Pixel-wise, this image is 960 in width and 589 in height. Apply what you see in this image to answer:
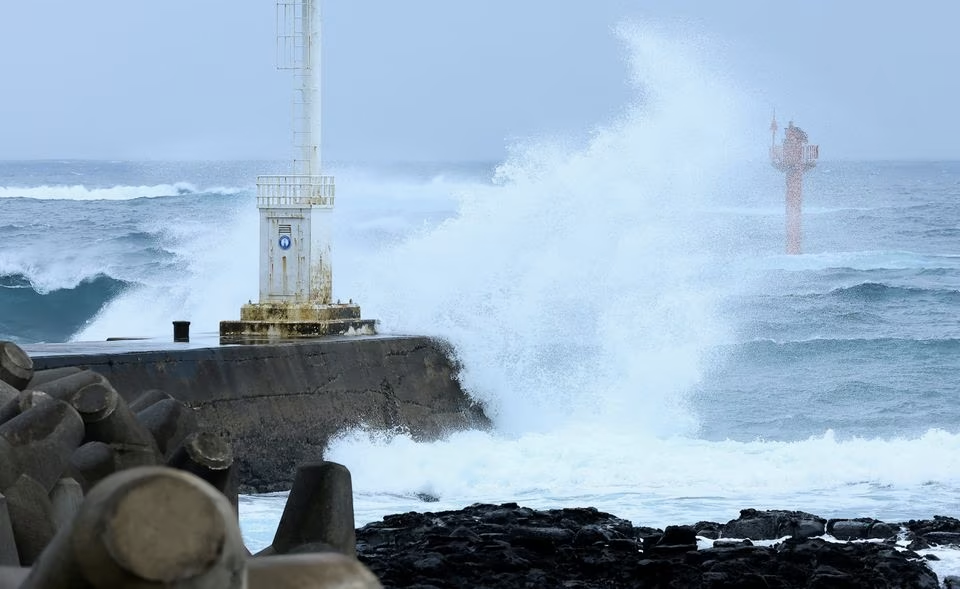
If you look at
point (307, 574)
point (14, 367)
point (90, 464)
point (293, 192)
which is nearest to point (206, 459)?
point (90, 464)

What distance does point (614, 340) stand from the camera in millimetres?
16875

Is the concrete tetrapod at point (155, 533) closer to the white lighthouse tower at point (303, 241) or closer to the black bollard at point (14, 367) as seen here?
the black bollard at point (14, 367)

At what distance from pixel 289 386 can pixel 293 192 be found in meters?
2.63

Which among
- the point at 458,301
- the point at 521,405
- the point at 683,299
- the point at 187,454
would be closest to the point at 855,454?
the point at 521,405

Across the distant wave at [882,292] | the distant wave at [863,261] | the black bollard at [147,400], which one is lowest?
the black bollard at [147,400]

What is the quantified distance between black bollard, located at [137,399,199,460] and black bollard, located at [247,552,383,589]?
12.7 feet

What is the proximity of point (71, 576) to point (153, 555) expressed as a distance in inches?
8.1

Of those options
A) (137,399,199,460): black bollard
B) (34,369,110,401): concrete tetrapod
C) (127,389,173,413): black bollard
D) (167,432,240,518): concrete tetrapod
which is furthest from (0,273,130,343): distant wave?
(167,432,240,518): concrete tetrapod

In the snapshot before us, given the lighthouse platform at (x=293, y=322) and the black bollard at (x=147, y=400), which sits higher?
the lighthouse platform at (x=293, y=322)

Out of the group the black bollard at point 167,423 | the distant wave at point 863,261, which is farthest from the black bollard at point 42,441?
the distant wave at point 863,261

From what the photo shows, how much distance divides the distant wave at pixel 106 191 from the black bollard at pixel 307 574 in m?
48.7

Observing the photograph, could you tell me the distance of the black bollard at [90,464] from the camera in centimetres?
556

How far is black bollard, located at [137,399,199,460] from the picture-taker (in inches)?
252

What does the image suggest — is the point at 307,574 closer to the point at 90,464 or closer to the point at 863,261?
the point at 90,464
